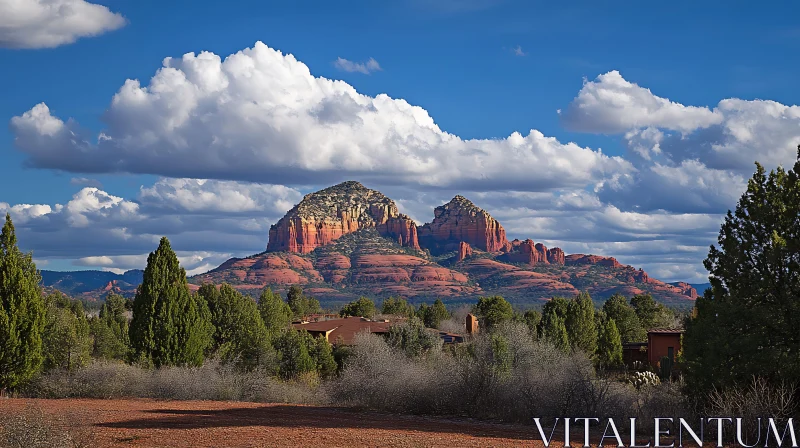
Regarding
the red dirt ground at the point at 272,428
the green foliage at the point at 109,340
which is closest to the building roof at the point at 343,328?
the green foliage at the point at 109,340

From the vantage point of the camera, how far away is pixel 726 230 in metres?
21.5

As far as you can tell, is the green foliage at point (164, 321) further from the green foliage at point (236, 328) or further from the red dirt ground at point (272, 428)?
the green foliage at point (236, 328)

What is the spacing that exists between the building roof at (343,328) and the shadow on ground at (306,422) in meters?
40.2

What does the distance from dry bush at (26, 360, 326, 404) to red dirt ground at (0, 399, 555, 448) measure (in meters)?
4.97

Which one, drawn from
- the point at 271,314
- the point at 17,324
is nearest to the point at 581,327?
the point at 271,314

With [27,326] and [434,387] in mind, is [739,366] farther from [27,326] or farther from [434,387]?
[27,326]

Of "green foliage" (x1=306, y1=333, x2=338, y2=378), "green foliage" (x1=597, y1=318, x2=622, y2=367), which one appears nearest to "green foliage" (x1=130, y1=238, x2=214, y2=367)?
"green foliage" (x1=306, y1=333, x2=338, y2=378)

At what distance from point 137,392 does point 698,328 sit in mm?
20300

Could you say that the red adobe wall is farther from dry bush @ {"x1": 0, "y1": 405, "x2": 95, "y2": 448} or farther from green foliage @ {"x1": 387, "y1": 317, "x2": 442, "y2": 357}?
dry bush @ {"x1": 0, "y1": 405, "x2": 95, "y2": 448}

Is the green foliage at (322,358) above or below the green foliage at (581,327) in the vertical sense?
below

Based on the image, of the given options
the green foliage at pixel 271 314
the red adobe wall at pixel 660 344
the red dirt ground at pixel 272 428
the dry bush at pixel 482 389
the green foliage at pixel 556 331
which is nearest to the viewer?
the red dirt ground at pixel 272 428

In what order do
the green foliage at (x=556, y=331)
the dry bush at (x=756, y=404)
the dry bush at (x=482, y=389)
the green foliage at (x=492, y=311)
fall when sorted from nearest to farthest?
the dry bush at (x=756, y=404)
the dry bush at (x=482, y=389)
the green foliage at (x=556, y=331)
the green foliage at (x=492, y=311)

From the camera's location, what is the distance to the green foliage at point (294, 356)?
52531 millimetres

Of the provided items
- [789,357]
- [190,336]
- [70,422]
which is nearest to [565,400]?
[789,357]
